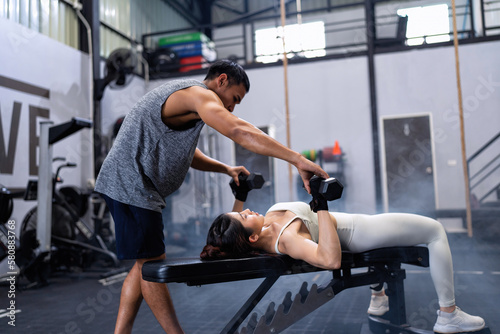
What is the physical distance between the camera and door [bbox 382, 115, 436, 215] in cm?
566

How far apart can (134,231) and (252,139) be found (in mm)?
592

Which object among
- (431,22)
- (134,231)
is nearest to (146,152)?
(134,231)

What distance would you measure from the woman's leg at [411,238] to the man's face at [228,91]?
0.70 m

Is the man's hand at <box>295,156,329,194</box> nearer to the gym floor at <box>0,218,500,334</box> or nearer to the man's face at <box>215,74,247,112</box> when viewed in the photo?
the man's face at <box>215,74,247,112</box>

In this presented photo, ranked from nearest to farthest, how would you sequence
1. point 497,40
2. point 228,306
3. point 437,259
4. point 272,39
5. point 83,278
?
1. point 437,259
2. point 228,306
3. point 83,278
4. point 497,40
5. point 272,39

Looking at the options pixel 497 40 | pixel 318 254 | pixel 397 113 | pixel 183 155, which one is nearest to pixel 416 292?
pixel 318 254

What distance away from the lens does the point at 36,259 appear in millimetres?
3334

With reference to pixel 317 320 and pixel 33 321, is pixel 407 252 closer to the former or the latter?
pixel 317 320

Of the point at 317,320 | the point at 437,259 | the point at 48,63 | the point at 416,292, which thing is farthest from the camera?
the point at 48,63

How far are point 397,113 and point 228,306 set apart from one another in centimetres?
412

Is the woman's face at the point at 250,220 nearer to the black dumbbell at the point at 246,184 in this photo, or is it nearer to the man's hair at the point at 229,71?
the black dumbbell at the point at 246,184

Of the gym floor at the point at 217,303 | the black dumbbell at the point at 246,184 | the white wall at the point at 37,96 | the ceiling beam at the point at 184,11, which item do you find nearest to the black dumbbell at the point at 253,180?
the black dumbbell at the point at 246,184

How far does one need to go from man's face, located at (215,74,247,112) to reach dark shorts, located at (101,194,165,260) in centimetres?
51

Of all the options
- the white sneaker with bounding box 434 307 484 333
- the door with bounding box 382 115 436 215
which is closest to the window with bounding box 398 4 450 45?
the door with bounding box 382 115 436 215
